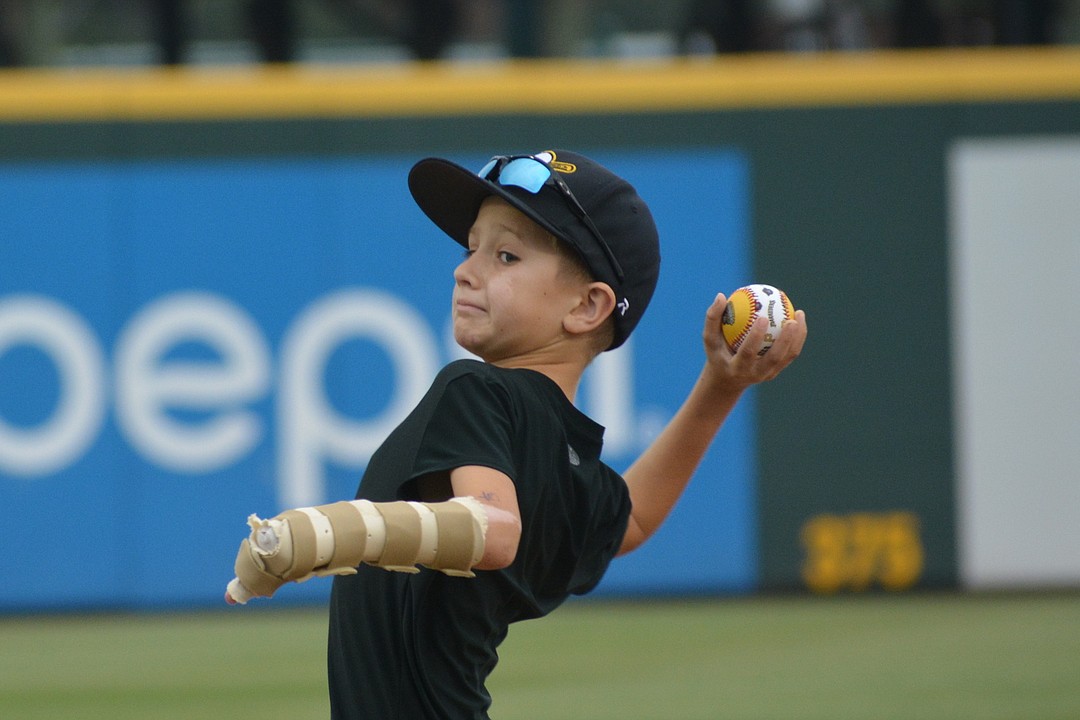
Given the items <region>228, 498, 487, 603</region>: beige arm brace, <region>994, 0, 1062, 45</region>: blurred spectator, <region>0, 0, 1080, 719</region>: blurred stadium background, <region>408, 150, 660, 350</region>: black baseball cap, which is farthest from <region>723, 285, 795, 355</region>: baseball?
<region>994, 0, 1062, 45</region>: blurred spectator

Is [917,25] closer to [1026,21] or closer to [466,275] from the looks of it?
[1026,21]

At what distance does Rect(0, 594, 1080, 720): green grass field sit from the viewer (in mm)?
5777

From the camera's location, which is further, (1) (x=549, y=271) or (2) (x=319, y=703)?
(2) (x=319, y=703)

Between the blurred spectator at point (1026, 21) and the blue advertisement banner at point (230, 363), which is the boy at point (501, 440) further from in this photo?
the blurred spectator at point (1026, 21)

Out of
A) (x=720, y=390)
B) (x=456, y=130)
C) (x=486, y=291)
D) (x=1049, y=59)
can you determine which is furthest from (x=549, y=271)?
(x=1049, y=59)

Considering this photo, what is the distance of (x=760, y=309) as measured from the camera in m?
2.60

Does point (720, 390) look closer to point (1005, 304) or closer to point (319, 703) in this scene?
point (319, 703)

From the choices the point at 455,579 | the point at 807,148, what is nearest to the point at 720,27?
the point at 807,148

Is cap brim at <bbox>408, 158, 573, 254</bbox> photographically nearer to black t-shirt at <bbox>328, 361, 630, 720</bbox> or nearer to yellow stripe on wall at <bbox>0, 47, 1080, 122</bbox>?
black t-shirt at <bbox>328, 361, 630, 720</bbox>

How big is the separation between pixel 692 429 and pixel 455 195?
677mm

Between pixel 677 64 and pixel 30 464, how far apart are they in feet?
14.2

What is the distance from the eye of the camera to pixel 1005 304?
343 inches

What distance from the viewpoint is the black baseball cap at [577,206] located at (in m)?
2.36

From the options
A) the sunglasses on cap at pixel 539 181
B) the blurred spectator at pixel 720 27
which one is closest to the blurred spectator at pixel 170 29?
Answer: the blurred spectator at pixel 720 27
